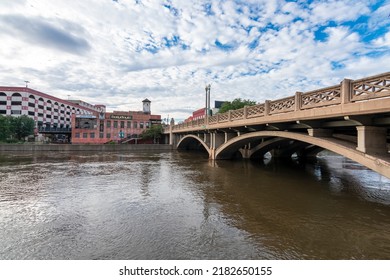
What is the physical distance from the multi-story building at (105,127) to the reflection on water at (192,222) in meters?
44.7

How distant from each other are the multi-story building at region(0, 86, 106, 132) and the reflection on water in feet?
185

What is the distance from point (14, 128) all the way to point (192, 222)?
55089 millimetres

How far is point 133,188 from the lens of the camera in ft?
38.2

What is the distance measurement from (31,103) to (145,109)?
30.5 m

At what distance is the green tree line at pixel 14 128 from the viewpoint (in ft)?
141

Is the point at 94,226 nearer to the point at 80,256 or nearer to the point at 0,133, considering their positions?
the point at 80,256

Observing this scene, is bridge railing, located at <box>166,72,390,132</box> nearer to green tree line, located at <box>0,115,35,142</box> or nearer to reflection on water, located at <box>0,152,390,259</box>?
reflection on water, located at <box>0,152,390,259</box>

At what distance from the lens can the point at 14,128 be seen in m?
45.9

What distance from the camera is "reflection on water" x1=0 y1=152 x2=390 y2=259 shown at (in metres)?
5.18

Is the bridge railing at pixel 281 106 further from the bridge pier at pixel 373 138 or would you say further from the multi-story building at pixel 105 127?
the multi-story building at pixel 105 127

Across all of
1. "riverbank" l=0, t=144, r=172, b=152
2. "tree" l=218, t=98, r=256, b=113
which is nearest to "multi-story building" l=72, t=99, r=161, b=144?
"riverbank" l=0, t=144, r=172, b=152

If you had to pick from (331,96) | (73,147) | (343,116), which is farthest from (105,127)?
(343,116)

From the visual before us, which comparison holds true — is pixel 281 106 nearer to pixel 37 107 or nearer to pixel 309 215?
pixel 309 215
